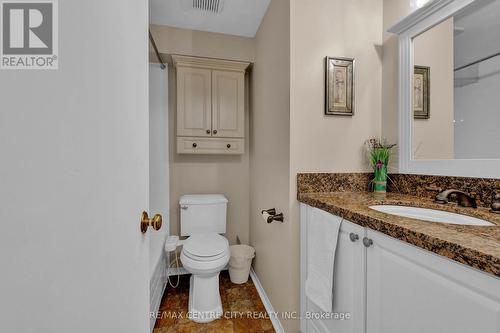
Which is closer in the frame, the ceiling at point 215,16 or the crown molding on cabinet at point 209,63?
the ceiling at point 215,16

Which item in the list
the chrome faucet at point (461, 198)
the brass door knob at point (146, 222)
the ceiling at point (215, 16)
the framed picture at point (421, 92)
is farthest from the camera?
the ceiling at point (215, 16)

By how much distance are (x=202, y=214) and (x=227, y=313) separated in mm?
834

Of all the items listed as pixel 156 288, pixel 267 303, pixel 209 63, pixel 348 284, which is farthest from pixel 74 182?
pixel 209 63

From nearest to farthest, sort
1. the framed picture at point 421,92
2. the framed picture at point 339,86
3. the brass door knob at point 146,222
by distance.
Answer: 1. the brass door knob at point 146,222
2. the framed picture at point 421,92
3. the framed picture at point 339,86

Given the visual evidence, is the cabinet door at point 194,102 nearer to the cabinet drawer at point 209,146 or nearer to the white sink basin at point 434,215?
the cabinet drawer at point 209,146

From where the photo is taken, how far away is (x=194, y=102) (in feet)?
6.90

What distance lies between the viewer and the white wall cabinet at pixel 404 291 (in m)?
0.52

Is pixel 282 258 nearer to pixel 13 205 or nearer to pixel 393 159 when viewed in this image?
pixel 393 159

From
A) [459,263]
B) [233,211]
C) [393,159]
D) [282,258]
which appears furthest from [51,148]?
[233,211]

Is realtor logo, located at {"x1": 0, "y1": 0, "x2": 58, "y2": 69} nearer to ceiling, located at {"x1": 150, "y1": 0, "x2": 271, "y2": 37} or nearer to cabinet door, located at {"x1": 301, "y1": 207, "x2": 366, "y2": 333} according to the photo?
cabinet door, located at {"x1": 301, "y1": 207, "x2": 366, "y2": 333}

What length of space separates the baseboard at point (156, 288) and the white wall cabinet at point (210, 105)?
1029 mm

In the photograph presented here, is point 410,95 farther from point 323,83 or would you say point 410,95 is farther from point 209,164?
point 209,164

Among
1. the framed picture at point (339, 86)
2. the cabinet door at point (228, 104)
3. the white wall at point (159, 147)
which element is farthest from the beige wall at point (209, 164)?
the framed picture at point (339, 86)

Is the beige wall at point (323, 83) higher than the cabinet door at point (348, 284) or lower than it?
higher
